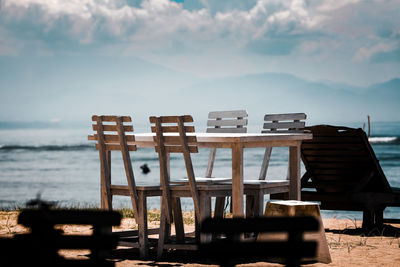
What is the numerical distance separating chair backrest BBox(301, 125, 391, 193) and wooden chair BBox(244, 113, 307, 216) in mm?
636

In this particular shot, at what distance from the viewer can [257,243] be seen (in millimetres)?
3037

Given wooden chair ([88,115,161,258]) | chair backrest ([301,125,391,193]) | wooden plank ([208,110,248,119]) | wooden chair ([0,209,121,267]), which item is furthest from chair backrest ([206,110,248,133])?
wooden chair ([0,209,121,267])

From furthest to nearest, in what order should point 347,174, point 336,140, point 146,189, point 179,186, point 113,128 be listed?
1. point 347,174
2. point 336,140
3. point 113,128
4. point 146,189
5. point 179,186

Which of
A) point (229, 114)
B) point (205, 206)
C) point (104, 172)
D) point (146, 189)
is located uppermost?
point (229, 114)

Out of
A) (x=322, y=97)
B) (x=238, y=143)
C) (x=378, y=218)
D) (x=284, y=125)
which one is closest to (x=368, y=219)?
(x=378, y=218)

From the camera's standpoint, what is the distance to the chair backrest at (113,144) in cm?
589

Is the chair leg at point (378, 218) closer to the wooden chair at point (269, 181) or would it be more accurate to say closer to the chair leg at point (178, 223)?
the wooden chair at point (269, 181)

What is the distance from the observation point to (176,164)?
37906 mm

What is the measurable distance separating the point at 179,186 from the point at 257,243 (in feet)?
9.18

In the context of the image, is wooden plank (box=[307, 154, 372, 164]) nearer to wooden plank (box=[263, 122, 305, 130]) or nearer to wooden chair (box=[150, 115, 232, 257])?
wooden plank (box=[263, 122, 305, 130])

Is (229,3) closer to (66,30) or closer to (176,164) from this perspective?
(66,30)

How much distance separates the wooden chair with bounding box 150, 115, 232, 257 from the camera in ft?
18.5

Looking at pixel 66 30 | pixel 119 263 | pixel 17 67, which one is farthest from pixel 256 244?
pixel 17 67

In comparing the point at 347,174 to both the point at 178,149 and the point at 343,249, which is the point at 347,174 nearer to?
the point at 343,249
